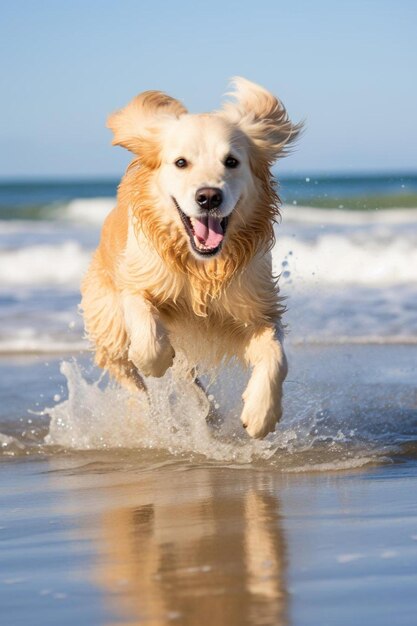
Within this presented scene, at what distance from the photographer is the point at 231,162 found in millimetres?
4488

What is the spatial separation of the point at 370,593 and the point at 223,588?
1.23 ft

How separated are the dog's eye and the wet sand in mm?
1257

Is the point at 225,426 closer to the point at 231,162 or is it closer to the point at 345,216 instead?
the point at 231,162

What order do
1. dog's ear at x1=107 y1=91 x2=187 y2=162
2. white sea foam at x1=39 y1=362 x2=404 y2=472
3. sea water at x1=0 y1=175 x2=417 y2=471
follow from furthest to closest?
sea water at x1=0 y1=175 x2=417 y2=471, white sea foam at x1=39 y1=362 x2=404 y2=472, dog's ear at x1=107 y1=91 x2=187 y2=162

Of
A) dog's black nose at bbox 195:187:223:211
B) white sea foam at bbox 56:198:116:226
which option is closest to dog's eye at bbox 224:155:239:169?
dog's black nose at bbox 195:187:223:211

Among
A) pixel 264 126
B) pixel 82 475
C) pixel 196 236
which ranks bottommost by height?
pixel 82 475

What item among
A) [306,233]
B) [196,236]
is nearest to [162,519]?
[196,236]

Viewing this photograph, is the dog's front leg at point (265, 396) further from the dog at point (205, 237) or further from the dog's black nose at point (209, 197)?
the dog's black nose at point (209, 197)

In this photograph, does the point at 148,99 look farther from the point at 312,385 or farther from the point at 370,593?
the point at 370,593

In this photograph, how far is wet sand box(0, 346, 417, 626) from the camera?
276 centimetres

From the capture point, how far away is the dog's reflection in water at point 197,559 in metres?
2.70

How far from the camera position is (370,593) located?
2807mm

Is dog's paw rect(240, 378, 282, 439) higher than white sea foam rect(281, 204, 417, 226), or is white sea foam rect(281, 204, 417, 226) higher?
white sea foam rect(281, 204, 417, 226)

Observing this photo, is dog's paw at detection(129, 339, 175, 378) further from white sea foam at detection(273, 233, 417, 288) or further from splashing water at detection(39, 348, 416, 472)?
white sea foam at detection(273, 233, 417, 288)
